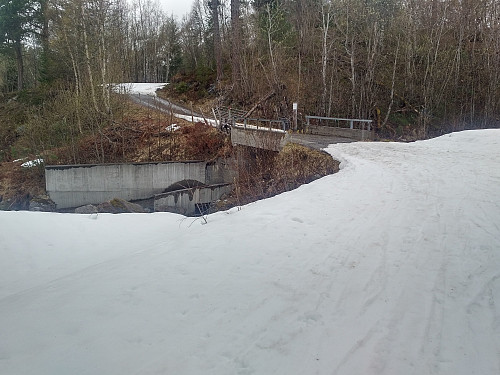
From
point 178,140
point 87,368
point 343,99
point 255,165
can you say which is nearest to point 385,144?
point 255,165

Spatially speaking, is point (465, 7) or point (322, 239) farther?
point (465, 7)

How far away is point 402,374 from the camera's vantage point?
9.18 feet

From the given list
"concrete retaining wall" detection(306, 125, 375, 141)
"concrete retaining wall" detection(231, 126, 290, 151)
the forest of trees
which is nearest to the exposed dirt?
"concrete retaining wall" detection(231, 126, 290, 151)

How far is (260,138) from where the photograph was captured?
16.6 meters

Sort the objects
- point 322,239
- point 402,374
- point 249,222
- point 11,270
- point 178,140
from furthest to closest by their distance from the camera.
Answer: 1. point 178,140
2. point 249,222
3. point 322,239
4. point 11,270
5. point 402,374

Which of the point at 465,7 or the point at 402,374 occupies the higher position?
the point at 465,7

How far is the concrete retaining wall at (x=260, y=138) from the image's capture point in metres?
15.5

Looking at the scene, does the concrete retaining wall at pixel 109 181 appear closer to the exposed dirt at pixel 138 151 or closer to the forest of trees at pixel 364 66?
the exposed dirt at pixel 138 151

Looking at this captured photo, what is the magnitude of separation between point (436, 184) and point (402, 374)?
21.7 feet

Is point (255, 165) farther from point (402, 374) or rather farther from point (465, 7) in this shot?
point (465, 7)

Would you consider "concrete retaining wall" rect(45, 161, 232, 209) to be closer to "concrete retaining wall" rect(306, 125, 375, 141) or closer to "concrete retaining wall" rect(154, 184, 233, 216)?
"concrete retaining wall" rect(154, 184, 233, 216)

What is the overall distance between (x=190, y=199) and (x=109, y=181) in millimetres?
4643

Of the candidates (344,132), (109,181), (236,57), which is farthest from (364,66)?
(109,181)

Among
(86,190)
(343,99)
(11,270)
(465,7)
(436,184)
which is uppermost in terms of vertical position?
(465,7)
